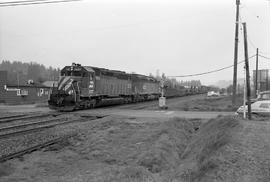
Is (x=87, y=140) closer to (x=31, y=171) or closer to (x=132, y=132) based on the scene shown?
(x=132, y=132)

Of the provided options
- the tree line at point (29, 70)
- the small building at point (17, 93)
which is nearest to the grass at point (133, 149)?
the small building at point (17, 93)

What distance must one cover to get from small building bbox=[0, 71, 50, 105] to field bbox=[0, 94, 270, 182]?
A: 138 ft

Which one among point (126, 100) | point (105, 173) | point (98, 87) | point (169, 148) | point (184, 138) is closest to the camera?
point (105, 173)

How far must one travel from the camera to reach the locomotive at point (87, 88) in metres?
27.1

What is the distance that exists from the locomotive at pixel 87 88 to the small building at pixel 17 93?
22.0 m

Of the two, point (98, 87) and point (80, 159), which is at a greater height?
point (98, 87)

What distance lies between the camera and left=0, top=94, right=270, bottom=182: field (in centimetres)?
758

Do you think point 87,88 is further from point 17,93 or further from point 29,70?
point 29,70

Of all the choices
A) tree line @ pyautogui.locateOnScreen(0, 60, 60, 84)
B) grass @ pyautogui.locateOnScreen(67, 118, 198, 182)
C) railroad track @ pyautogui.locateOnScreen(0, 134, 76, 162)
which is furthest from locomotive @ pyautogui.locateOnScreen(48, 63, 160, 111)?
tree line @ pyautogui.locateOnScreen(0, 60, 60, 84)

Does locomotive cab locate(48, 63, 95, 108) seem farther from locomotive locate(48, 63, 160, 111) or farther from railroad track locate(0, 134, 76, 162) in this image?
railroad track locate(0, 134, 76, 162)

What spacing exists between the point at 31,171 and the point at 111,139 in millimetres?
5350

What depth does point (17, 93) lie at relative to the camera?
54812 millimetres

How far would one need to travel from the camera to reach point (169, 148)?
12.0 meters

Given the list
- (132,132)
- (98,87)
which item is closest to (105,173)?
(132,132)
